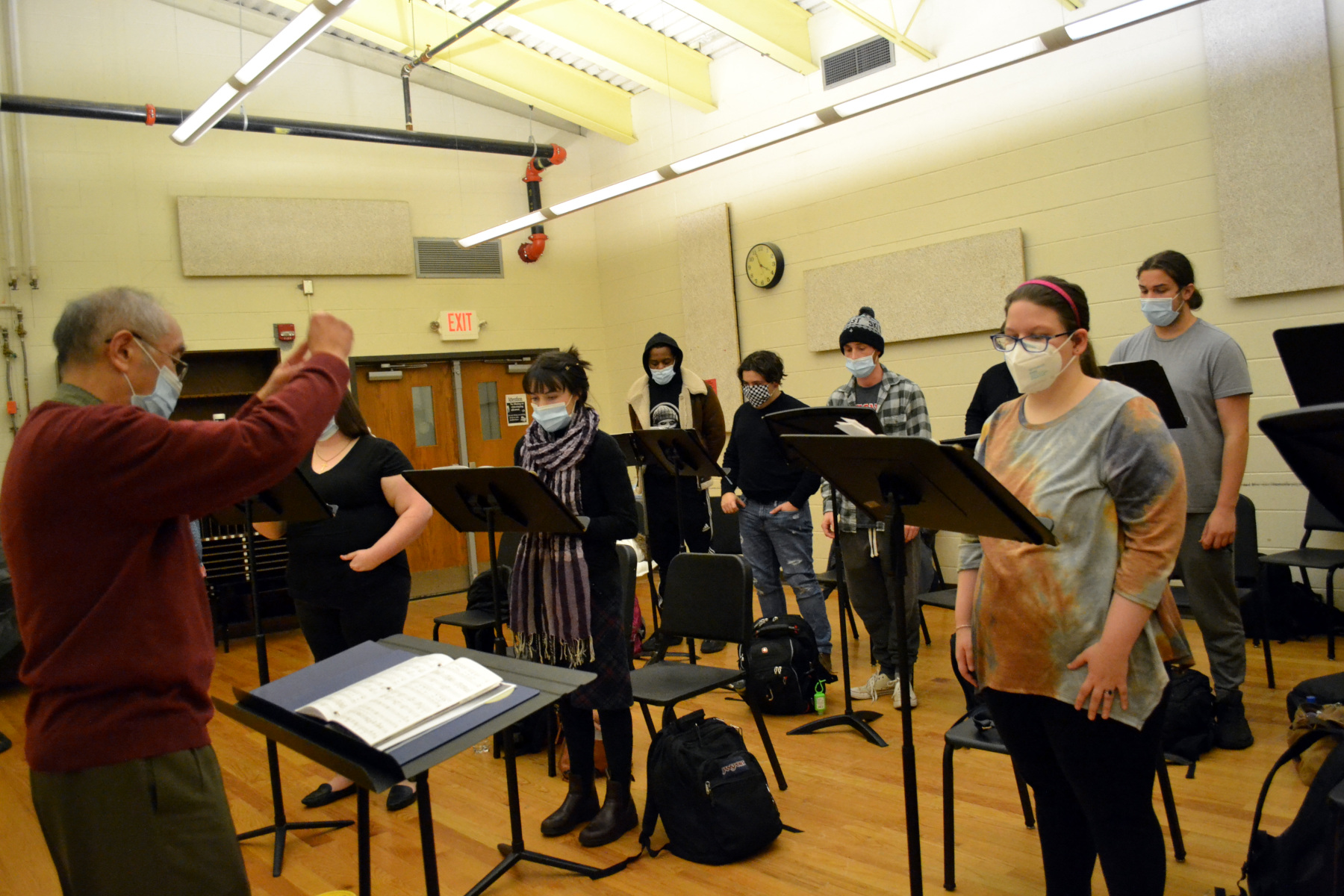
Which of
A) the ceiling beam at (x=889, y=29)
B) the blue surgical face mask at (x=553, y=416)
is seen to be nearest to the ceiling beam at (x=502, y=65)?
the ceiling beam at (x=889, y=29)

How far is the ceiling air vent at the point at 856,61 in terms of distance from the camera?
6.12m

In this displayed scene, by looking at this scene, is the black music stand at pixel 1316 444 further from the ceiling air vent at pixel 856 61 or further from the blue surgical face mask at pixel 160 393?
the ceiling air vent at pixel 856 61

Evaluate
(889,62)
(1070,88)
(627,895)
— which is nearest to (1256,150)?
(1070,88)

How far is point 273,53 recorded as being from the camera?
4688 millimetres

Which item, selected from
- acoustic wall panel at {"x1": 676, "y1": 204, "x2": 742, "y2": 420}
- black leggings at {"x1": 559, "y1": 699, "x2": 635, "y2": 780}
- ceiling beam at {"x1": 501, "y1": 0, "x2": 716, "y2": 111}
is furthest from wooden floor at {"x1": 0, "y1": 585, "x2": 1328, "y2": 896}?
ceiling beam at {"x1": 501, "y1": 0, "x2": 716, "y2": 111}

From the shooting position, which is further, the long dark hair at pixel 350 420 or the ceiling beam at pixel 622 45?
the ceiling beam at pixel 622 45

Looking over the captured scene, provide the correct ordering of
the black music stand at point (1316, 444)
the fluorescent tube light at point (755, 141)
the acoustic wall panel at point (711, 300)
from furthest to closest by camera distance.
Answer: the acoustic wall panel at point (711, 300) → the fluorescent tube light at point (755, 141) → the black music stand at point (1316, 444)

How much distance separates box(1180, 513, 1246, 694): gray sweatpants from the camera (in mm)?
3061

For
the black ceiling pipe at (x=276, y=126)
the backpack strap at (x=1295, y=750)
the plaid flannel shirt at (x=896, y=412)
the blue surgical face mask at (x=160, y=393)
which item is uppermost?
the black ceiling pipe at (x=276, y=126)

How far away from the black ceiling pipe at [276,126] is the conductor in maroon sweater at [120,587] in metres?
6.04

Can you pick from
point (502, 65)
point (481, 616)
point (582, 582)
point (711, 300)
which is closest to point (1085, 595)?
point (582, 582)

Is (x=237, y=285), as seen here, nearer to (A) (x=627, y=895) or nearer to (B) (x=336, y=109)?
(B) (x=336, y=109)

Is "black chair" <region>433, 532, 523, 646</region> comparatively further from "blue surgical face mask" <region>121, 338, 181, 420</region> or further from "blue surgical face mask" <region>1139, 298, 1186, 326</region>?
"blue surgical face mask" <region>1139, 298, 1186, 326</region>

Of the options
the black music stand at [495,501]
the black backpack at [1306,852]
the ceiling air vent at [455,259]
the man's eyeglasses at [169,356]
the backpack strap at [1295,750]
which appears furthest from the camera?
the ceiling air vent at [455,259]
